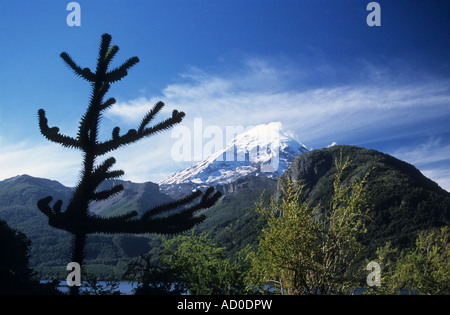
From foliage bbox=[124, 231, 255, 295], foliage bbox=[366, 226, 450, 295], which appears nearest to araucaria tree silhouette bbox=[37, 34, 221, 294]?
foliage bbox=[124, 231, 255, 295]

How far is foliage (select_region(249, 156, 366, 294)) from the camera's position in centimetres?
531

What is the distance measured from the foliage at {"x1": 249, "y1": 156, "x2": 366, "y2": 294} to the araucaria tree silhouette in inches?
47.7

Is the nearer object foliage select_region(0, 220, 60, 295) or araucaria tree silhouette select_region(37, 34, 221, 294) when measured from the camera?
araucaria tree silhouette select_region(37, 34, 221, 294)

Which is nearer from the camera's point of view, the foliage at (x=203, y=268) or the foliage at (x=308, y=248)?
the foliage at (x=308, y=248)

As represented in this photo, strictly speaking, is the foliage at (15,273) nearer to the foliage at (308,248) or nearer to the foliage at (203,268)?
the foliage at (203,268)

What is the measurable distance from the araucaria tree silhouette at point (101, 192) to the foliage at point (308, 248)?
1.21 metres

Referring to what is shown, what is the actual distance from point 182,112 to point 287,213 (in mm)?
2351

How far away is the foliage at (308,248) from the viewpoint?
5.31m

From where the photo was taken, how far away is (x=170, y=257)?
5996 millimetres

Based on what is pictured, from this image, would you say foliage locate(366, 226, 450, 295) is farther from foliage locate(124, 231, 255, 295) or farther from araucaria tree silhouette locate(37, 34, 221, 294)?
araucaria tree silhouette locate(37, 34, 221, 294)

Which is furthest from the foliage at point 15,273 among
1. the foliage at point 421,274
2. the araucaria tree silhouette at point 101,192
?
the foliage at point 421,274

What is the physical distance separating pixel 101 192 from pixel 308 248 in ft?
10.7

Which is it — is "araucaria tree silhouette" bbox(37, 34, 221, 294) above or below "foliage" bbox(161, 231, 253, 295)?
above
